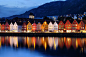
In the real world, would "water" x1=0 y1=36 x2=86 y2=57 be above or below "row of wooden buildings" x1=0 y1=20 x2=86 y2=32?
below

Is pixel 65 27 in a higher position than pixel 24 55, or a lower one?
higher

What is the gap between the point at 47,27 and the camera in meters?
111

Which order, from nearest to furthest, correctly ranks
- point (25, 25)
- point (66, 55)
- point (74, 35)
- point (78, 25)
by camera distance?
1. point (66, 55)
2. point (74, 35)
3. point (78, 25)
4. point (25, 25)

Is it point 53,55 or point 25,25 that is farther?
point 25,25

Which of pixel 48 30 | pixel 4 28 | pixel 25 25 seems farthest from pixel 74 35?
pixel 4 28

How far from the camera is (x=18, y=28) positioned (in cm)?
11581

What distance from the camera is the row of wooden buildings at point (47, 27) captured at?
105381 millimetres

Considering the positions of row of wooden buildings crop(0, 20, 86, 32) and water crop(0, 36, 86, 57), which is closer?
water crop(0, 36, 86, 57)

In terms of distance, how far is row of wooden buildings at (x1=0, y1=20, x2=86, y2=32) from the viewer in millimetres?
105381

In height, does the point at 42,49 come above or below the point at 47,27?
below

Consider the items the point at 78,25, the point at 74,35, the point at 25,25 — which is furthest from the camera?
the point at 25,25

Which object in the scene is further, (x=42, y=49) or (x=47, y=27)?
(x=47, y=27)

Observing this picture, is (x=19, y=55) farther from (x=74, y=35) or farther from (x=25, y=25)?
(x=25, y=25)

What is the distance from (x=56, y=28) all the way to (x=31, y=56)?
67.4m
